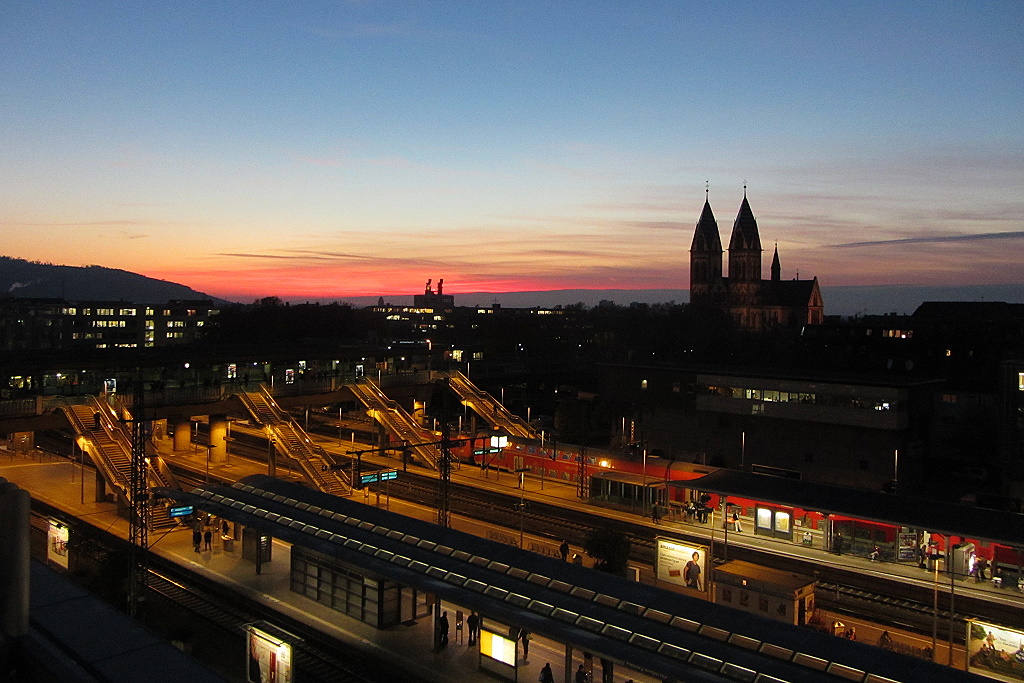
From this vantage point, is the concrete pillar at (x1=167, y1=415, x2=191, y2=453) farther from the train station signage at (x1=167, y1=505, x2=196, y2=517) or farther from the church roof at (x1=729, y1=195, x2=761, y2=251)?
the church roof at (x1=729, y1=195, x2=761, y2=251)

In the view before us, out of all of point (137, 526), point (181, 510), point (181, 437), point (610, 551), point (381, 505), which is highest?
point (137, 526)

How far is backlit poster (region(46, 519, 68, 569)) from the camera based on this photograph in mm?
22000

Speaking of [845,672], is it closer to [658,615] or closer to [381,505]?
[658,615]

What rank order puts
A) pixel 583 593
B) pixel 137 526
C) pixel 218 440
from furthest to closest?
pixel 218 440
pixel 137 526
pixel 583 593

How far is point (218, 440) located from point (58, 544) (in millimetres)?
18293

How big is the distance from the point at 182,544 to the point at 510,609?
1470 cm

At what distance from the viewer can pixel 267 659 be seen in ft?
47.1

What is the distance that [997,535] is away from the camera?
840 inches

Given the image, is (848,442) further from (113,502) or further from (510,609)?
(113,502)

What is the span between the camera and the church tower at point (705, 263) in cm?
15188

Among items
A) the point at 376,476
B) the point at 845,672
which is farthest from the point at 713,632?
the point at 376,476

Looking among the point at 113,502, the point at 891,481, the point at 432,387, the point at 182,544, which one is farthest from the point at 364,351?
the point at 891,481

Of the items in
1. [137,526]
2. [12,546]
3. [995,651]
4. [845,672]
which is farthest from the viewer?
[137,526]

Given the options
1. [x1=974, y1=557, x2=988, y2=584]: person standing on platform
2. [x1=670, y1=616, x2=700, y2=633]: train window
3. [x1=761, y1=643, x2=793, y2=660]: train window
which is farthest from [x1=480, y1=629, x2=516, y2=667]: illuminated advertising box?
[x1=974, y1=557, x2=988, y2=584]: person standing on platform
